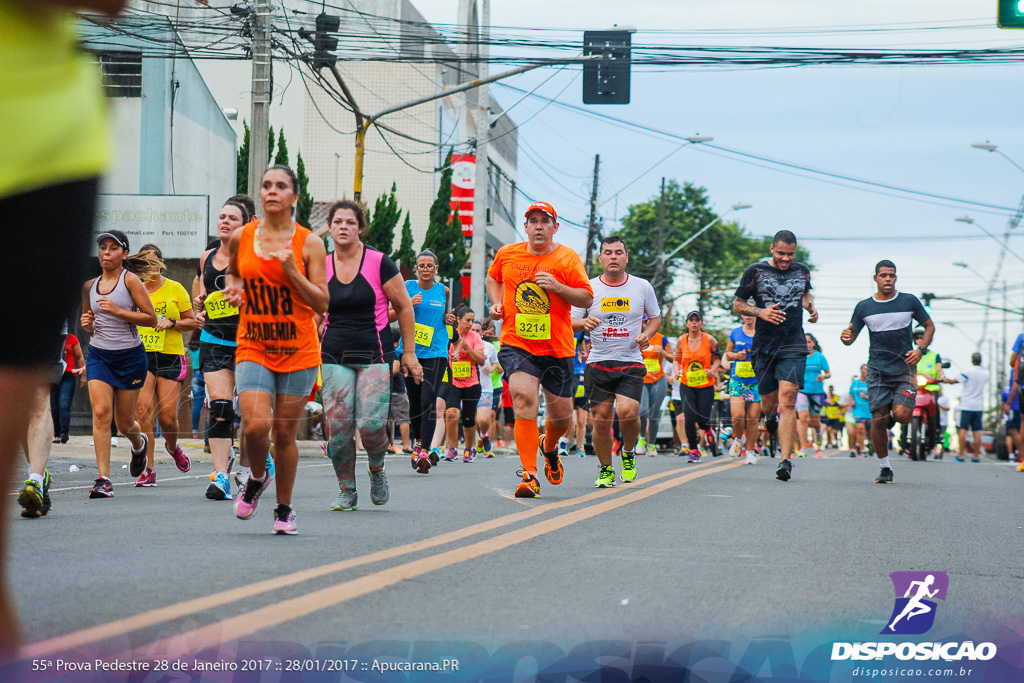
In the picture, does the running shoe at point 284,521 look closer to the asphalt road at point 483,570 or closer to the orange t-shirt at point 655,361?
the asphalt road at point 483,570

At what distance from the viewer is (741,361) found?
19.3m

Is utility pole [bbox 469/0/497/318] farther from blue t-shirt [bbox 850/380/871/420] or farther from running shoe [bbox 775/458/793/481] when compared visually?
running shoe [bbox 775/458/793/481]

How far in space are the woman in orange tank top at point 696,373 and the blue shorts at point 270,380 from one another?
1353cm

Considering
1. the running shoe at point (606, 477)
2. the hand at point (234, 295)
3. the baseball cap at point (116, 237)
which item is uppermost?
the baseball cap at point (116, 237)

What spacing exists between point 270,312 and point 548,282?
3.05 meters

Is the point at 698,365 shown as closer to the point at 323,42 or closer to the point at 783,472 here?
the point at 783,472

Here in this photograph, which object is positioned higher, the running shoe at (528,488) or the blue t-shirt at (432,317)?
the blue t-shirt at (432,317)

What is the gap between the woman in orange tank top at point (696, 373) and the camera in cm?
2012

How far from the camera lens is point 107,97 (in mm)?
2521

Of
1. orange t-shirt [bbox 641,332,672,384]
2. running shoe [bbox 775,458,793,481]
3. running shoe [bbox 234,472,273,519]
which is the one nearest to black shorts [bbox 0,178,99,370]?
running shoe [bbox 234,472,273,519]

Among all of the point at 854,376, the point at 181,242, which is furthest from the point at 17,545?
the point at 854,376

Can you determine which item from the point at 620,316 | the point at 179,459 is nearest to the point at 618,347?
the point at 620,316

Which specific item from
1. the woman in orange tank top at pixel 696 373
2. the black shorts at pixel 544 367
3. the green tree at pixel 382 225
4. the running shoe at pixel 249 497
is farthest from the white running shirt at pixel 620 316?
the green tree at pixel 382 225

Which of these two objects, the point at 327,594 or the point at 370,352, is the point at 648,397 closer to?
the point at 370,352
